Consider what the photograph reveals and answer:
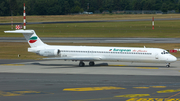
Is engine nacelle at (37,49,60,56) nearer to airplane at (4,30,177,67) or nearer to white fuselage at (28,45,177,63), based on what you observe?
airplane at (4,30,177,67)

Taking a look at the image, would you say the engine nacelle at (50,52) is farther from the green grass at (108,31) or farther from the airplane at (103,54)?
the green grass at (108,31)

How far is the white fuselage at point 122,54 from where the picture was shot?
37.0 meters

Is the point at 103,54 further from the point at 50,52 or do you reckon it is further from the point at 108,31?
the point at 108,31

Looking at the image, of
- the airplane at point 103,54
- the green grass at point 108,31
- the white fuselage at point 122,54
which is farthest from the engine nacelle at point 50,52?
the green grass at point 108,31

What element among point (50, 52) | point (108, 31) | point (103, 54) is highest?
point (108, 31)

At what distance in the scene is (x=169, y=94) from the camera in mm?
21906

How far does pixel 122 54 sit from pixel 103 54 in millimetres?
2698

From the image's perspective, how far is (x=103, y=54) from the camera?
3838 cm

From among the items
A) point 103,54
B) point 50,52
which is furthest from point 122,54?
point 50,52

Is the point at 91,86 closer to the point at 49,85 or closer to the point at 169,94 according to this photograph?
the point at 49,85

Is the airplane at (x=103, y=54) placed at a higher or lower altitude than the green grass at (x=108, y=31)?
lower

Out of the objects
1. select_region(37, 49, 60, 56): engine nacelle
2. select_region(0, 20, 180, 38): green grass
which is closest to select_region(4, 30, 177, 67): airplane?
select_region(37, 49, 60, 56): engine nacelle

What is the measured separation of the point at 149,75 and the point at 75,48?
1272 centimetres

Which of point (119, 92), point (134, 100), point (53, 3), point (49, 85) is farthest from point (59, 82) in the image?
point (53, 3)
